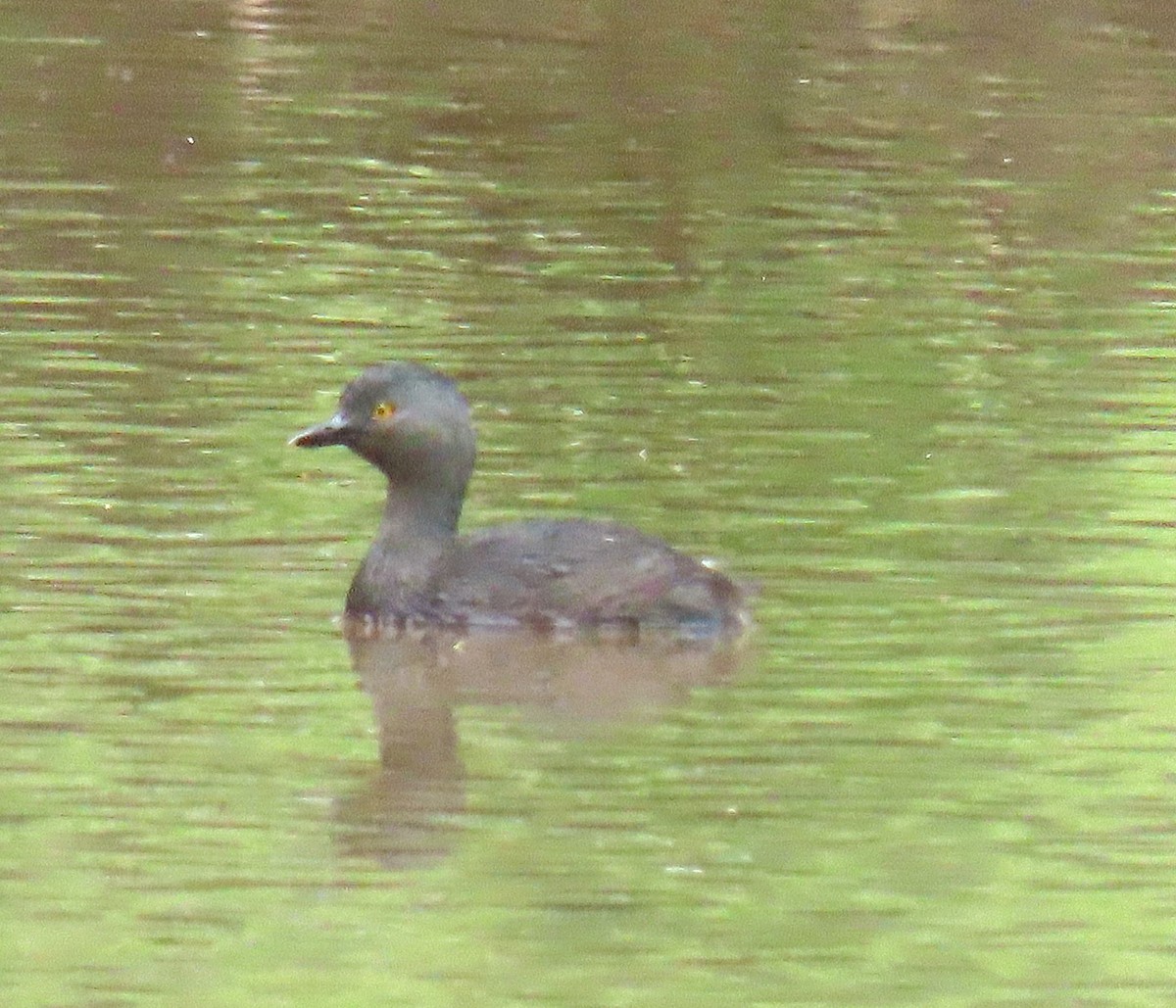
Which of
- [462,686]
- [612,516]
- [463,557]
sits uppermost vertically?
[463,557]

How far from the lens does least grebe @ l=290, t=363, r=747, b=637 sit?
11.8 m

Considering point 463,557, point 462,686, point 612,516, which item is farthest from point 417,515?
point 612,516

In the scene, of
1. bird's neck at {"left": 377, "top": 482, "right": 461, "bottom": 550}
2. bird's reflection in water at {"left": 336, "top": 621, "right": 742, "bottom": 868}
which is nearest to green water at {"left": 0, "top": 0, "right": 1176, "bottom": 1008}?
bird's reflection in water at {"left": 336, "top": 621, "right": 742, "bottom": 868}

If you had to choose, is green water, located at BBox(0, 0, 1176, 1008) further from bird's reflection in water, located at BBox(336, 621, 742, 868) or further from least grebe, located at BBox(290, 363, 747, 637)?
least grebe, located at BBox(290, 363, 747, 637)

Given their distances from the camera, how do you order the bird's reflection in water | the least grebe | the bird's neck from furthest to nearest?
1. the bird's neck
2. the least grebe
3. the bird's reflection in water

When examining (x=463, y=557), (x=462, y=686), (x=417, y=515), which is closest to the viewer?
(x=462, y=686)

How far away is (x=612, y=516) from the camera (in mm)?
13141

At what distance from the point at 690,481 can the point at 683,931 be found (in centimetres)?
467

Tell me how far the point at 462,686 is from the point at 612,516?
69.5 inches

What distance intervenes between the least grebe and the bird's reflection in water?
79mm

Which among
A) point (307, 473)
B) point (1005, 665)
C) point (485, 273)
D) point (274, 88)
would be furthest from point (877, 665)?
point (274, 88)

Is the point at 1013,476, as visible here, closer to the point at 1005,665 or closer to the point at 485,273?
the point at 1005,665

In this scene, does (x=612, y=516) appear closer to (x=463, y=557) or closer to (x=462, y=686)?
→ (x=463, y=557)

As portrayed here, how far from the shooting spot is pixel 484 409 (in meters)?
14.6
